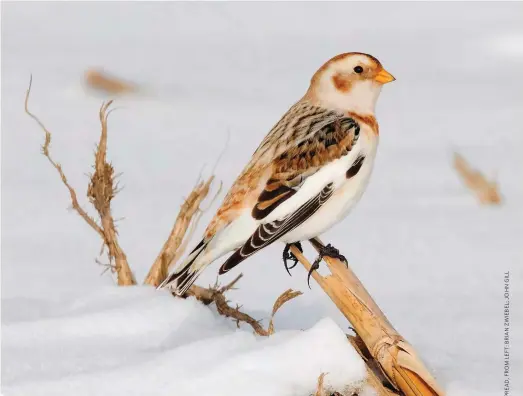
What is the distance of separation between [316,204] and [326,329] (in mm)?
667

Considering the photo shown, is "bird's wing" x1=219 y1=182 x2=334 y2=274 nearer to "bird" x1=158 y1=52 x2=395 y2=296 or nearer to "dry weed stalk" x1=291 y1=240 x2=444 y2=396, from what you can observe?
"bird" x1=158 y1=52 x2=395 y2=296

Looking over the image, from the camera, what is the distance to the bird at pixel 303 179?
130 inches

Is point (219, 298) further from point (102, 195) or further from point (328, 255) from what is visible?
point (102, 195)

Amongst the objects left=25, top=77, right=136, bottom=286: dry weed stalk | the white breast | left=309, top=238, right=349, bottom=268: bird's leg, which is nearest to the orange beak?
the white breast

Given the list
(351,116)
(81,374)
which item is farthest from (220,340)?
(351,116)

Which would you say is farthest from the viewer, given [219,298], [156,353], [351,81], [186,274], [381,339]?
[351,81]

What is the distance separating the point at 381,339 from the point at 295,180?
0.74 m

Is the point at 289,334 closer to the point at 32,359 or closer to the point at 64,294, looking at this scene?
the point at 32,359

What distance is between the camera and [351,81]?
12.0 ft

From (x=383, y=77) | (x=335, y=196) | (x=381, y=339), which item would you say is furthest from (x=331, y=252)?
(x=383, y=77)

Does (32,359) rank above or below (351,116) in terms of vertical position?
below

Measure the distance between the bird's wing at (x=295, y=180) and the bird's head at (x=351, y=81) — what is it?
0.54 feet

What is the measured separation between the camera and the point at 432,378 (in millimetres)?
2766

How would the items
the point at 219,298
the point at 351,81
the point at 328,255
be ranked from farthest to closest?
the point at 351,81 < the point at 219,298 < the point at 328,255
